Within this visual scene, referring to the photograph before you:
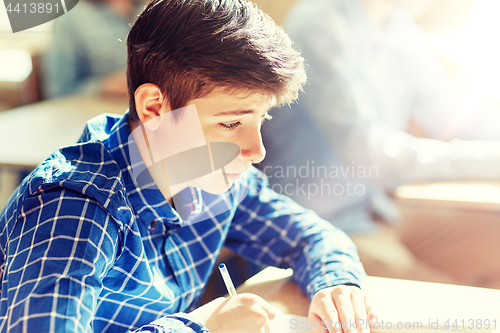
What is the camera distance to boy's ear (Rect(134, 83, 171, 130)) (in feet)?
2.03

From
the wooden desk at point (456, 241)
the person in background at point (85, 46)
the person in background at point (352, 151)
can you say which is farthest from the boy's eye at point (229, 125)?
the person in background at point (85, 46)

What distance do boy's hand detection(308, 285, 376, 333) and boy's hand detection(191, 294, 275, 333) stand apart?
0.08 meters

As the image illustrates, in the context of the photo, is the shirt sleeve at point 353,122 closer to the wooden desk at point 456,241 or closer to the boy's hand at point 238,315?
the wooden desk at point 456,241

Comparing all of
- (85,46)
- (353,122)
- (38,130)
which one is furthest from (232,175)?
(85,46)

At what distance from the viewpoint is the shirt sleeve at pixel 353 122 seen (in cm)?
115

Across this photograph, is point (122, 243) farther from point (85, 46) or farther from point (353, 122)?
point (85, 46)

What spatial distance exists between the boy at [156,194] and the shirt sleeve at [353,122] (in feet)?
1.59

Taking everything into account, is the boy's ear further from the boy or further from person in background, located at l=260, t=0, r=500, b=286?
person in background, located at l=260, t=0, r=500, b=286

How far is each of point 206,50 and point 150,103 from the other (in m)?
0.12

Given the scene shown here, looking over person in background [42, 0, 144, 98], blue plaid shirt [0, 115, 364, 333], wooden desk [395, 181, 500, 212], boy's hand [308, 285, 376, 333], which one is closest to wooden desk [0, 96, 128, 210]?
person in background [42, 0, 144, 98]

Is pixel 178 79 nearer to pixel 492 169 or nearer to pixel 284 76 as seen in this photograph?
pixel 284 76

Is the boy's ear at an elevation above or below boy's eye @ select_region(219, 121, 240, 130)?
above

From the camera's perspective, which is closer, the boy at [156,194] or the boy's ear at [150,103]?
the boy at [156,194]

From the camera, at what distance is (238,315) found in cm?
60
